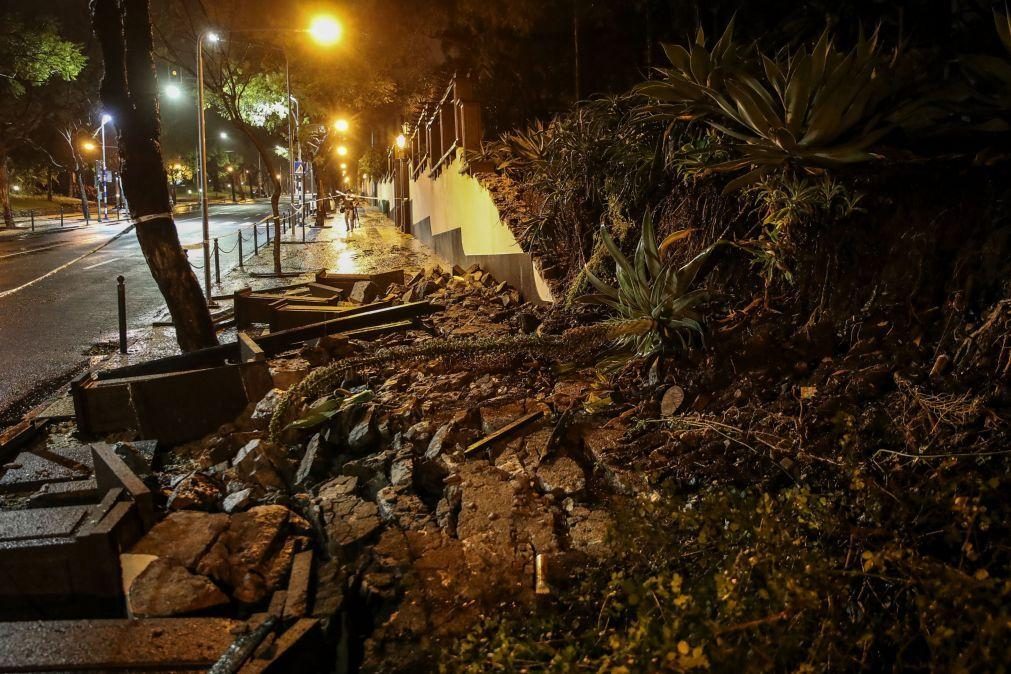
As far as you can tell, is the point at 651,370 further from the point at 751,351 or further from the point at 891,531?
the point at 891,531

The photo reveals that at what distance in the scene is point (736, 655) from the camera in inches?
88.7

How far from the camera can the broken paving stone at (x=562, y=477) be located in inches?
157

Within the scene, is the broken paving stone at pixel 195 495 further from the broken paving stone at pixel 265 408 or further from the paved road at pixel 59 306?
the paved road at pixel 59 306

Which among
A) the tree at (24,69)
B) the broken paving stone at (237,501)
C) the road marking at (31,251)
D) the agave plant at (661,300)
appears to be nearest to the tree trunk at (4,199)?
the tree at (24,69)

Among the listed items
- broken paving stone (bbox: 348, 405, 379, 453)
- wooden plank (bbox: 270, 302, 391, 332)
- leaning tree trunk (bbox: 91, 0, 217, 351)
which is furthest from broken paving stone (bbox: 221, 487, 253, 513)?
wooden plank (bbox: 270, 302, 391, 332)

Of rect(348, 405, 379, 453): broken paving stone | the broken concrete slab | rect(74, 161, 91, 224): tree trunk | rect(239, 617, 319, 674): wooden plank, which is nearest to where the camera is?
rect(239, 617, 319, 674): wooden plank

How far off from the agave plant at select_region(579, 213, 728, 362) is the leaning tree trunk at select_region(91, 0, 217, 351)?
5.54m

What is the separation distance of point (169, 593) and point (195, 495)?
1.20m

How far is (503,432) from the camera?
4648mm

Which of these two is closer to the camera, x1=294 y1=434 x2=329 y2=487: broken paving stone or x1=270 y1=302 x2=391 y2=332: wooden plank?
x1=294 y1=434 x2=329 y2=487: broken paving stone

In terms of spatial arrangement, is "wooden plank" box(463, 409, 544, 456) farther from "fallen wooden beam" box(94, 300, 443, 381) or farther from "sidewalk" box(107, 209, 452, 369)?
"sidewalk" box(107, 209, 452, 369)

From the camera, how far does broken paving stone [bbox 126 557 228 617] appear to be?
3.51 meters

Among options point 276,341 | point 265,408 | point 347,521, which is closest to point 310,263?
point 276,341

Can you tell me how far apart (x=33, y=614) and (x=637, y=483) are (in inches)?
132
